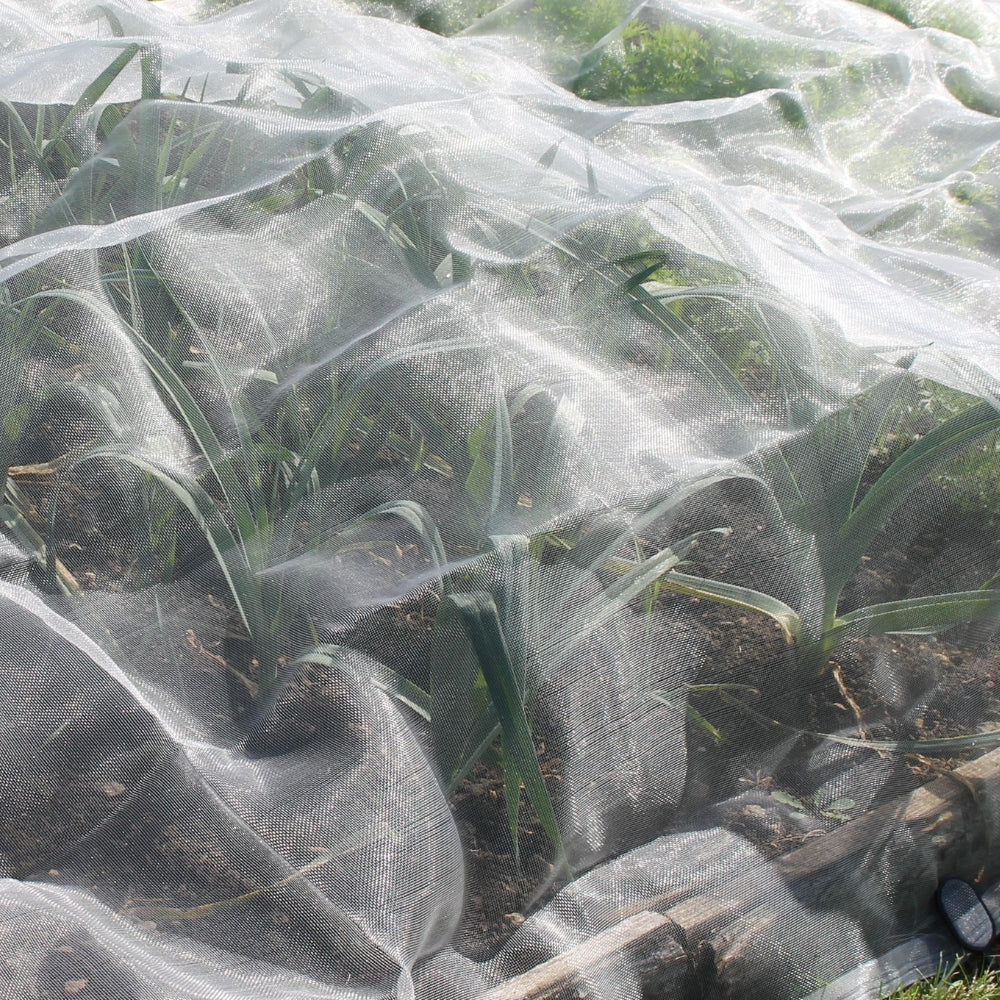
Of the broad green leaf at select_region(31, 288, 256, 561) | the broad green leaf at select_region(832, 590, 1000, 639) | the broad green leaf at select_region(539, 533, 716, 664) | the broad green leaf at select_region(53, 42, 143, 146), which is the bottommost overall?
the broad green leaf at select_region(832, 590, 1000, 639)

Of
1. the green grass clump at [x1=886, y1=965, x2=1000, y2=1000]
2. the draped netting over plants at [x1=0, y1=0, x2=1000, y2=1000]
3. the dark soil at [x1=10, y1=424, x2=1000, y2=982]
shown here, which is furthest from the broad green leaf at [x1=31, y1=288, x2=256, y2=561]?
the green grass clump at [x1=886, y1=965, x2=1000, y2=1000]

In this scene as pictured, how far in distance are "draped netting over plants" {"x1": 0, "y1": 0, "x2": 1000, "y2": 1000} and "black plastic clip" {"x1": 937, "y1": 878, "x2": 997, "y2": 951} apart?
0.12ft

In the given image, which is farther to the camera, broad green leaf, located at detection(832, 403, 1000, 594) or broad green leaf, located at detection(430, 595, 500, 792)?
broad green leaf, located at detection(832, 403, 1000, 594)

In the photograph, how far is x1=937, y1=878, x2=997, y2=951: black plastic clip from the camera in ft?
4.93

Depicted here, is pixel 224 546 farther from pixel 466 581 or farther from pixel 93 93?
pixel 93 93

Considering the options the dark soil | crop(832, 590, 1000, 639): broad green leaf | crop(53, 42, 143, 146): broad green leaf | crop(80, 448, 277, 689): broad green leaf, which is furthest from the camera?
→ crop(53, 42, 143, 146): broad green leaf

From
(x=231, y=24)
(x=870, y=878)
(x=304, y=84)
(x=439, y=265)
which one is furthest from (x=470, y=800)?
(x=231, y=24)

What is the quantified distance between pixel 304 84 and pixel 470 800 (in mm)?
1398

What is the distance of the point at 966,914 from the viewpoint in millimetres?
1521

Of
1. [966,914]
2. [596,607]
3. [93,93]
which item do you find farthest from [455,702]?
[93,93]

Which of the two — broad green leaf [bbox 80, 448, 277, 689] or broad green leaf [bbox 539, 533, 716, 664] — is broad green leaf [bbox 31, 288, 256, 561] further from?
broad green leaf [bbox 539, 533, 716, 664]

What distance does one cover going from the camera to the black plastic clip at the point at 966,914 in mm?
1503

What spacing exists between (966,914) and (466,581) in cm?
95

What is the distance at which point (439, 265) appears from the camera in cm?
157
